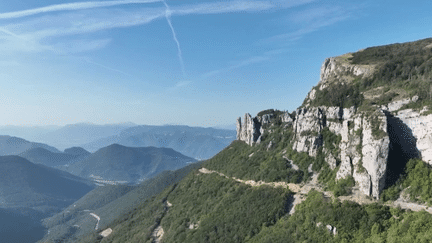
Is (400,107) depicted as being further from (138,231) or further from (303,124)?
(138,231)

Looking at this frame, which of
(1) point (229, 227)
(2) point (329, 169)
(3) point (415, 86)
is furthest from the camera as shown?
(1) point (229, 227)

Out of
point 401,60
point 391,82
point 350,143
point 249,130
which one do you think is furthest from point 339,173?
point 249,130

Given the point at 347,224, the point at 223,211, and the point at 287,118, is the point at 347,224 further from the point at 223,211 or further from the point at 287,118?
the point at 287,118

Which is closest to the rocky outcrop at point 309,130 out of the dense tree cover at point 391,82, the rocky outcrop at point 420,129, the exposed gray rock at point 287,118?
the dense tree cover at point 391,82

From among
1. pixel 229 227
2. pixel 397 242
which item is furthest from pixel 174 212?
pixel 397 242

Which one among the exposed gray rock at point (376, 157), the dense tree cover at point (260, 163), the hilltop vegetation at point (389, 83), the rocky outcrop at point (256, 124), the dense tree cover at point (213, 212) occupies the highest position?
the hilltop vegetation at point (389, 83)

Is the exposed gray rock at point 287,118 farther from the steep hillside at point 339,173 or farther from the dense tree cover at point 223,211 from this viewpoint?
the dense tree cover at point 223,211
